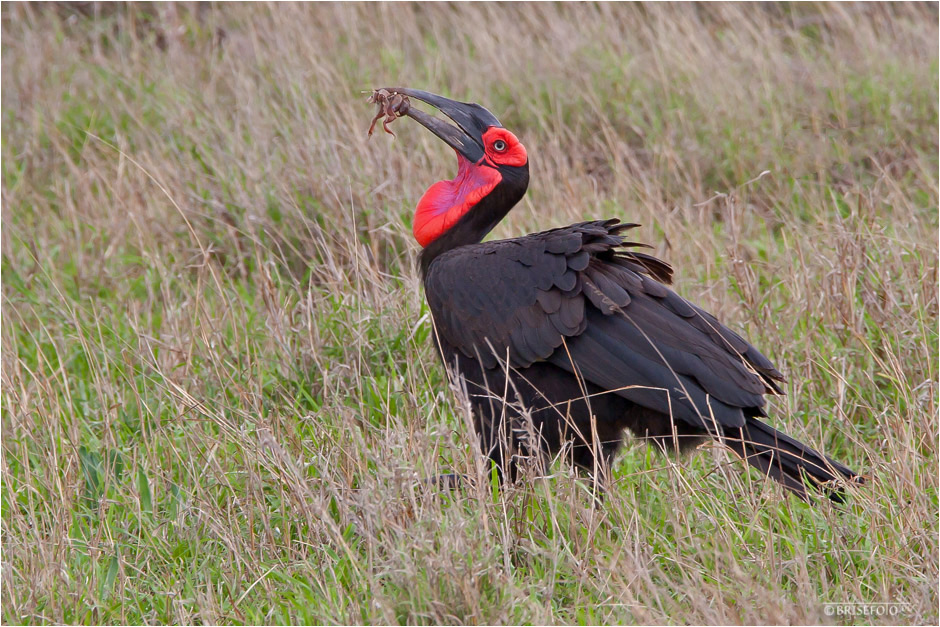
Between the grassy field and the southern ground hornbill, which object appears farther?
the southern ground hornbill

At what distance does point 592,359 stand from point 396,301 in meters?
1.01

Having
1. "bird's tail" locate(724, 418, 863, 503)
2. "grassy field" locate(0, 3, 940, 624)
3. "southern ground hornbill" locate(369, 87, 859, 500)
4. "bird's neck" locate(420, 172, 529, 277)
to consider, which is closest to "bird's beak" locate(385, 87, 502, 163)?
"bird's neck" locate(420, 172, 529, 277)

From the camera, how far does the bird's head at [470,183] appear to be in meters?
3.24

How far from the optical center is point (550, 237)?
2.98m

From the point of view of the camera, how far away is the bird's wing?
9.02ft

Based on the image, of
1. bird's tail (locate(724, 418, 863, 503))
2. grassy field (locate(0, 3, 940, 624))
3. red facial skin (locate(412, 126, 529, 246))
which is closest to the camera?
grassy field (locate(0, 3, 940, 624))

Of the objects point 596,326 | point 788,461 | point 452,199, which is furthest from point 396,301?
point 788,461

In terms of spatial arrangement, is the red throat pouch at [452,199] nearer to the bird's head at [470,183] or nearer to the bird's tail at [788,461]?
the bird's head at [470,183]

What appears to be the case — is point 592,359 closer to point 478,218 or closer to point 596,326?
point 596,326

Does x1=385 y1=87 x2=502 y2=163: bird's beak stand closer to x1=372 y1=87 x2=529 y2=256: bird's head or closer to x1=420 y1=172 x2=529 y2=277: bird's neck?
x1=372 y1=87 x2=529 y2=256: bird's head

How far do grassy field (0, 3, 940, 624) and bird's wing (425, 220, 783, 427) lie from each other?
0.81ft

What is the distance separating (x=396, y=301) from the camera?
362 cm

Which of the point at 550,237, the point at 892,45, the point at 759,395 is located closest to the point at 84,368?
the point at 550,237

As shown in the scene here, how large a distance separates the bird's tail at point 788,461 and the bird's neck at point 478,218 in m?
1.01
